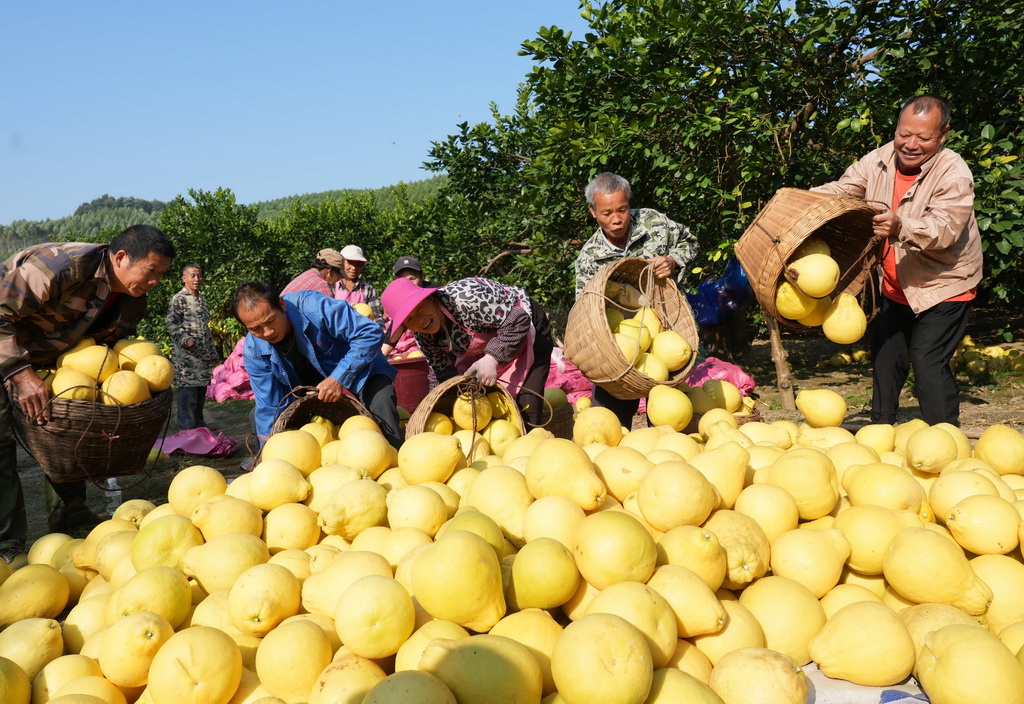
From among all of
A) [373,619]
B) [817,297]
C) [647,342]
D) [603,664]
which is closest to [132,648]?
[373,619]

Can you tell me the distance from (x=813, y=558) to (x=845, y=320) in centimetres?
162

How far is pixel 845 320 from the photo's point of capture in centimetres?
306

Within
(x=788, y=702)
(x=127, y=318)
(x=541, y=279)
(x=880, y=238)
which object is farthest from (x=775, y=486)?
(x=541, y=279)

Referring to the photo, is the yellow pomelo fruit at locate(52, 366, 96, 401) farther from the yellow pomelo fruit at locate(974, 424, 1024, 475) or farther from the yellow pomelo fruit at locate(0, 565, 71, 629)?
the yellow pomelo fruit at locate(974, 424, 1024, 475)

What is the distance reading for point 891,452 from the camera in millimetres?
2596

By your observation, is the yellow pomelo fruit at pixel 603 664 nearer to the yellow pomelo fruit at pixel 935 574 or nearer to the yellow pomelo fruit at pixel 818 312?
the yellow pomelo fruit at pixel 935 574

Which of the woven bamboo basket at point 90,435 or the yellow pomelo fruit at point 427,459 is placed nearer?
the yellow pomelo fruit at point 427,459

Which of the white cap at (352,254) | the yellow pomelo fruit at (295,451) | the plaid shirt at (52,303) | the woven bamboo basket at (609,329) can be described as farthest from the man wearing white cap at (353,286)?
the yellow pomelo fruit at (295,451)

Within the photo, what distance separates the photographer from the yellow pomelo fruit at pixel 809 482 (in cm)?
202

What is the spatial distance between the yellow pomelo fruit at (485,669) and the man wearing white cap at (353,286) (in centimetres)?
611

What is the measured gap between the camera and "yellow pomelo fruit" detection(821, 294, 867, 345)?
119 inches

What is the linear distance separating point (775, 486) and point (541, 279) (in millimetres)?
5177

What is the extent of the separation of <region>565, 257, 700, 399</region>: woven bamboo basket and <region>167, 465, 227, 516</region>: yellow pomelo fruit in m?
1.75

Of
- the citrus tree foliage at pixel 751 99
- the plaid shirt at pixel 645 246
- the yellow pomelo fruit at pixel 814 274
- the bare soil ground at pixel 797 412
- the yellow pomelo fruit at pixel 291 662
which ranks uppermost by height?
the citrus tree foliage at pixel 751 99
